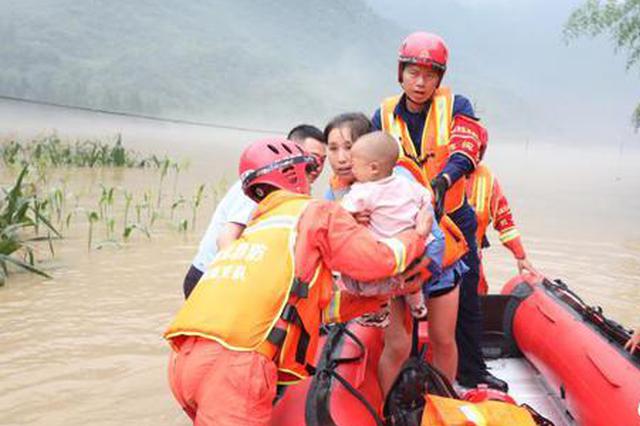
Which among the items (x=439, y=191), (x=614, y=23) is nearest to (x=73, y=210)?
(x=439, y=191)

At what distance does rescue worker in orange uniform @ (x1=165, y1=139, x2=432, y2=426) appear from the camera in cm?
222

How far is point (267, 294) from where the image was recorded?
7.54ft

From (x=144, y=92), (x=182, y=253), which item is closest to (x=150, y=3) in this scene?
(x=144, y=92)

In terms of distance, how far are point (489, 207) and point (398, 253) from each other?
2.27 m

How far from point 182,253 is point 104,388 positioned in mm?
3432

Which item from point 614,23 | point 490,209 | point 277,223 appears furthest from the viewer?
point 614,23

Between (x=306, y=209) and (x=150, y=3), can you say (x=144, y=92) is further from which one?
(x=306, y=209)

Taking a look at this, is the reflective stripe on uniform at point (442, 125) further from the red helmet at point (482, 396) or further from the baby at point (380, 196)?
the red helmet at point (482, 396)

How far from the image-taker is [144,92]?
90.1m

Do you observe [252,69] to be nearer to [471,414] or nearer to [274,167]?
[274,167]

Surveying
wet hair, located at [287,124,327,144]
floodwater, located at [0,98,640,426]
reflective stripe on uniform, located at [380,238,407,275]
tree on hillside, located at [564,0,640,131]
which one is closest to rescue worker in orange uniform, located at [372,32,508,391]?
wet hair, located at [287,124,327,144]

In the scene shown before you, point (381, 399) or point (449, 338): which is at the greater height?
point (449, 338)

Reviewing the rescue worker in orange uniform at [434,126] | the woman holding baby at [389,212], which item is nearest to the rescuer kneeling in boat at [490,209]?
the rescue worker in orange uniform at [434,126]

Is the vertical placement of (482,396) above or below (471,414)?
below
